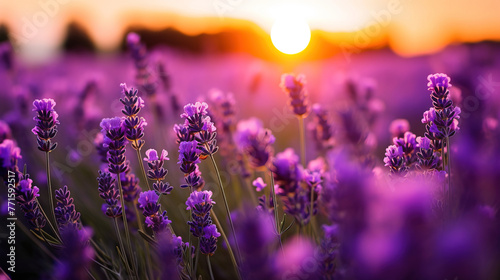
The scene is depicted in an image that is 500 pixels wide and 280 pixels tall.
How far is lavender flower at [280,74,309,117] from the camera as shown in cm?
182

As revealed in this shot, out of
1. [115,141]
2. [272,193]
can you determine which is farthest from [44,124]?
[272,193]

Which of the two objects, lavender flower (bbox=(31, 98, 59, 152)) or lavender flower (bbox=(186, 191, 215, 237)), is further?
lavender flower (bbox=(31, 98, 59, 152))

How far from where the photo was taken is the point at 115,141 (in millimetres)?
1425

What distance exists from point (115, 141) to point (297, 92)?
2.71 feet

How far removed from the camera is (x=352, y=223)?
67cm

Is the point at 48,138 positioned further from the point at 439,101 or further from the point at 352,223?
the point at 439,101

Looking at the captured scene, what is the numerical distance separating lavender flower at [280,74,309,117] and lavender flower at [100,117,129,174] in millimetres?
754

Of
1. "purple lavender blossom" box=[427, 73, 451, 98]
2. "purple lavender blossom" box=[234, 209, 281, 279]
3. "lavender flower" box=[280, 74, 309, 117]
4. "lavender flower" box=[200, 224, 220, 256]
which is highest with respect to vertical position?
"lavender flower" box=[280, 74, 309, 117]

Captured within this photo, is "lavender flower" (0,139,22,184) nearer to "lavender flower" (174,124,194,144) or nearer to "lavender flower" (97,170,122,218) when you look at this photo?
"lavender flower" (97,170,122,218)

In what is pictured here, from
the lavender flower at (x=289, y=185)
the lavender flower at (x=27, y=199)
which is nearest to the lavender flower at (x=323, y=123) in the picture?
the lavender flower at (x=289, y=185)

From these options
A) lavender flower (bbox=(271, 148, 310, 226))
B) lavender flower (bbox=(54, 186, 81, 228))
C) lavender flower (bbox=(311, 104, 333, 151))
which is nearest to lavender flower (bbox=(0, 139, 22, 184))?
lavender flower (bbox=(54, 186, 81, 228))

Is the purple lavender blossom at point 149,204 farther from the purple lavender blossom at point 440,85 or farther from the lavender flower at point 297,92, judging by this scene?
the purple lavender blossom at point 440,85

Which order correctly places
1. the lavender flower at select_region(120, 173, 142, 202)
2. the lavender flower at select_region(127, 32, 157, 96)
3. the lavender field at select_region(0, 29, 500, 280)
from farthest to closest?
the lavender flower at select_region(127, 32, 157, 96) < the lavender flower at select_region(120, 173, 142, 202) < the lavender field at select_region(0, 29, 500, 280)

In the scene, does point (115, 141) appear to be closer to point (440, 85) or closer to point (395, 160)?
point (395, 160)
